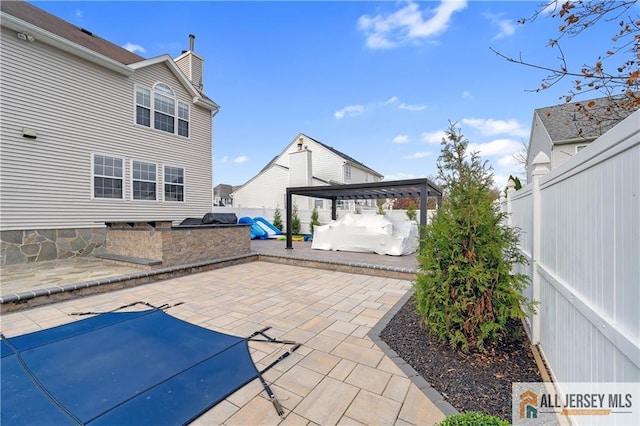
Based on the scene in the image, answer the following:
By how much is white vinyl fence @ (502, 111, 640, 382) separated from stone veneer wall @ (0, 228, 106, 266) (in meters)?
10.0

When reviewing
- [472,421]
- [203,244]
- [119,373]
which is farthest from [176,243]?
[472,421]

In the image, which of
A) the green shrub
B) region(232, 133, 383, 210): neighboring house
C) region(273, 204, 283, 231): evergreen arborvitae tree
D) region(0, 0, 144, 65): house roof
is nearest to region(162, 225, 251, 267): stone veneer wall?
region(0, 0, 144, 65): house roof

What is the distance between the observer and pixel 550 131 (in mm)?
13117

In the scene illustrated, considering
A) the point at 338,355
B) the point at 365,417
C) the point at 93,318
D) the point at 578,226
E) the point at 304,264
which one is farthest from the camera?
the point at 304,264

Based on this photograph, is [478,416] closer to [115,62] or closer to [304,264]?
[304,264]

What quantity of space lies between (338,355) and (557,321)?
1.85m

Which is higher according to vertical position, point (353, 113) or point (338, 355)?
point (353, 113)

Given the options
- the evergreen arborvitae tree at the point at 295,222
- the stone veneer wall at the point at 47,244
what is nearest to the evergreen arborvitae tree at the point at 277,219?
the evergreen arborvitae tree at the point at 295,222

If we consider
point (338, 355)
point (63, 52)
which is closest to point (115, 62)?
point (63, 52)

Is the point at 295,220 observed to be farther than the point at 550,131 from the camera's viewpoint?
Yes

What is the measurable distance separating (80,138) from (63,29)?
137 inches

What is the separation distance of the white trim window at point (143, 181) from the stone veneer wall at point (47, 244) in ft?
4.96

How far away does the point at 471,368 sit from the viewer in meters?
2.42

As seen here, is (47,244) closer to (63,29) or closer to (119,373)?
(63,29)
